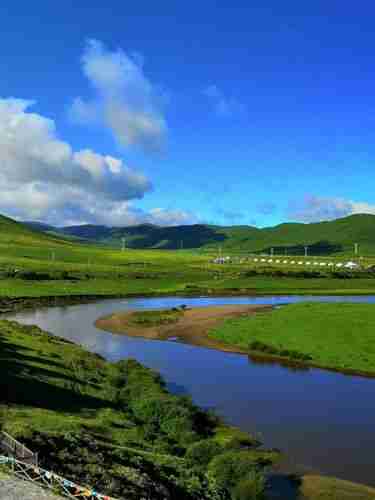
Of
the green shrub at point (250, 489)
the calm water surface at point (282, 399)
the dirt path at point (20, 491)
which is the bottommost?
the calm water surface at point (282, 399)

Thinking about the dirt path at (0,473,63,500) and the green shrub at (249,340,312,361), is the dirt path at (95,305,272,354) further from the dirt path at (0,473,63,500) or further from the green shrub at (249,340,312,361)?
the dirt path at (0,473,63,500)

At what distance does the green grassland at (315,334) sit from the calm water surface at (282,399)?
4280 millimetres

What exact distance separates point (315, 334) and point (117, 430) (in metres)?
45.9

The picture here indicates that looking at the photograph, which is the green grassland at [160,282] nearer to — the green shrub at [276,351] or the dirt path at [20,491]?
the green shrub at [276,351]

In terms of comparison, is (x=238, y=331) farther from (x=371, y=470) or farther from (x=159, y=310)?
(x=371, y=470)

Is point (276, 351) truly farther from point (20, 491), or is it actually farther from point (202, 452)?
point (20, 491)

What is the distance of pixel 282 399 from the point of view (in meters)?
46.3

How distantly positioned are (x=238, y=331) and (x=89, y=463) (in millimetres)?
55106

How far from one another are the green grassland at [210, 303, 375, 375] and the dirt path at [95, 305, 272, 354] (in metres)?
2.59

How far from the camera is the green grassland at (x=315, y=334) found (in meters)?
60.6

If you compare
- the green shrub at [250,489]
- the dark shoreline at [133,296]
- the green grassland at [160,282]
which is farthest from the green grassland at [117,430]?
the green grassland at [160,282]

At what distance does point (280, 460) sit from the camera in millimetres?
33031

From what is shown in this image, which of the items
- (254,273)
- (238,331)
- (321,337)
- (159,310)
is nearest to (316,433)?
(321,337)

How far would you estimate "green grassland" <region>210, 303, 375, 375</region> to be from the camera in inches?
2384
